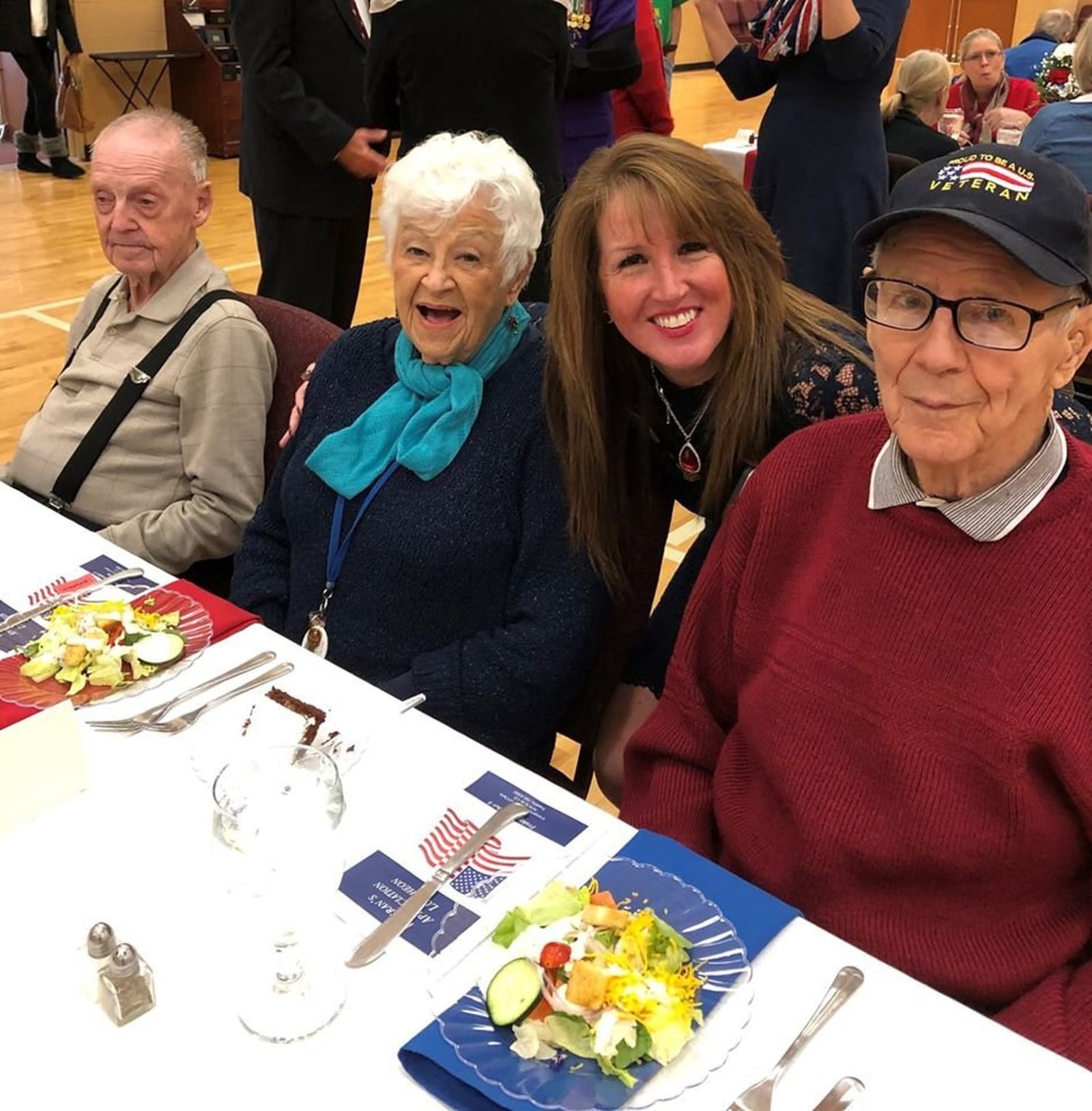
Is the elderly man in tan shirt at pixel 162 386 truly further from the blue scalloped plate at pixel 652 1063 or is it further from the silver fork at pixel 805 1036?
the silver fork at pixel 805 1036

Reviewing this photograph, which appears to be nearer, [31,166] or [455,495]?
[455,495]

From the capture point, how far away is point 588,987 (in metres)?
0.93

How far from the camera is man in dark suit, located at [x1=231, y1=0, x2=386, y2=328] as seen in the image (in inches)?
132

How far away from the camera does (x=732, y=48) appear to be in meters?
3.79

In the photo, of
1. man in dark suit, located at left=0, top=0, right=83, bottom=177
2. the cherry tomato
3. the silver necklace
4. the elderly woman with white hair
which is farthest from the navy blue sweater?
man in dark suit, located at left=0, top=0, right=83, bottom=177

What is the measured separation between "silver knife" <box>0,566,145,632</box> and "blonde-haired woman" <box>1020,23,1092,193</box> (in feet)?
11.2

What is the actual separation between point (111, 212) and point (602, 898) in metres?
1.81

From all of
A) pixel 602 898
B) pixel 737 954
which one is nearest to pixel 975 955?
pixel 737 954

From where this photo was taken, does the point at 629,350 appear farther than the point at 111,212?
No

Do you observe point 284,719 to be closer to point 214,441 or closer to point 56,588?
point 56,588

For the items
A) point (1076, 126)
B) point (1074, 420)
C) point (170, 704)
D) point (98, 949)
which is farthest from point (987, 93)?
point (98, 949)

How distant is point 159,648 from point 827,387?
96cm

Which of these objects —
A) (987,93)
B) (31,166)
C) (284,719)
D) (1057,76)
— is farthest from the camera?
(31,166)

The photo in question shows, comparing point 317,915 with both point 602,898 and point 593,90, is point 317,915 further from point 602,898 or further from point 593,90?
point 593,90
